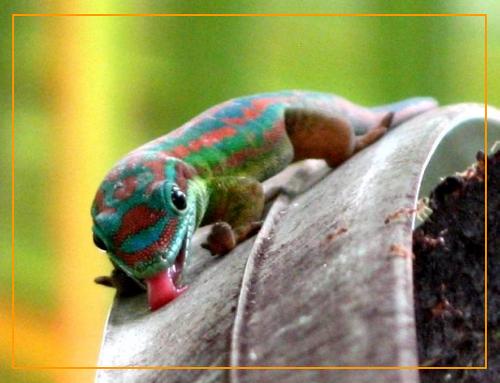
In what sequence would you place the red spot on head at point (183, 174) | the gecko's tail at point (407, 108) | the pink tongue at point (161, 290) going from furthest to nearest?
the gecko's tail at point (407, 108) < the red spot on head at point (183, 174) < the pink tongue at point (161, 290)

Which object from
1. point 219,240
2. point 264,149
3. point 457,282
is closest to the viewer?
point 457,282

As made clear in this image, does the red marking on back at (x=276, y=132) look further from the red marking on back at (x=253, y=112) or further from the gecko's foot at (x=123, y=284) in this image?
the gecko's foot at (x=123, y=284)

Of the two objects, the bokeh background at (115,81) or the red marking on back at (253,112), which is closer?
the bokeh background at (115,81)

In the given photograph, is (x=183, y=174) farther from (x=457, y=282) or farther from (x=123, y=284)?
(x=457, y=282)

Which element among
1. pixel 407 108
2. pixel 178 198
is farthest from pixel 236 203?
pixel 407 108

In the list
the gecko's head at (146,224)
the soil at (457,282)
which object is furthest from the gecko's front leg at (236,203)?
the soil at (457,282)

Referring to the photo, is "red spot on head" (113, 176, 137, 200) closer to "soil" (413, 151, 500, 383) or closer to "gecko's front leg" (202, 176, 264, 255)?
"gecko's front leg" (202, 176, 264, 255)
